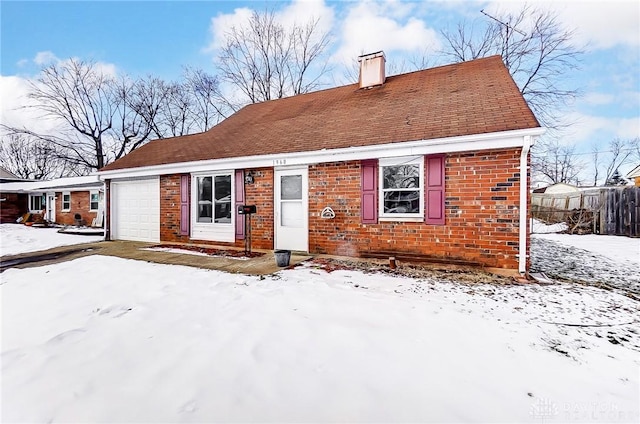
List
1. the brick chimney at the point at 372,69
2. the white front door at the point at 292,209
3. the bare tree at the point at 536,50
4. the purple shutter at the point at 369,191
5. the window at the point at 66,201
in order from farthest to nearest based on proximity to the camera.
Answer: the window at the point at 66,201, the bare tree at the point at 536,50, the brick chimney at the point at 372,69, the white front door at the point at 292,209, the purple shutter at the point at 369,191

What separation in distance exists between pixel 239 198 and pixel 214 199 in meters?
1.02

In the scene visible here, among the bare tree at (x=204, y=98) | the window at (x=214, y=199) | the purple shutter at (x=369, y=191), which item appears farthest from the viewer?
the bare tree at (x=204, y=98)

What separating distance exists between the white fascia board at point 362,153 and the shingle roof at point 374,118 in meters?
0.16

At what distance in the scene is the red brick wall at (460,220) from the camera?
566cm

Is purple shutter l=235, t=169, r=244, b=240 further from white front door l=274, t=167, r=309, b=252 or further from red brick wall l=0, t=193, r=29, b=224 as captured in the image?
red brick wall l=0, t=193, r=29, b=224

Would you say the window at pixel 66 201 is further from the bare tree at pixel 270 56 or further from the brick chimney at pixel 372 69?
the brick chimney at pixel 372 69

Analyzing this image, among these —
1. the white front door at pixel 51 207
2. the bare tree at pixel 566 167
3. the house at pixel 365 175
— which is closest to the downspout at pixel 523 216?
the house at pixel 365 175

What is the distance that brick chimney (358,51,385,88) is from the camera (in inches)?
404

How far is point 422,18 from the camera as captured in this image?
1277cm

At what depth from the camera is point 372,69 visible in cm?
1039

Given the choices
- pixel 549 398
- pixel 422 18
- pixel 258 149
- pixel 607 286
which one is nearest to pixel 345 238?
pixel 258 149

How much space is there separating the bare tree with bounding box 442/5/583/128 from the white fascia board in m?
13.2

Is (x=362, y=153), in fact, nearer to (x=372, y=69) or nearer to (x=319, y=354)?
(x=319, y=354)

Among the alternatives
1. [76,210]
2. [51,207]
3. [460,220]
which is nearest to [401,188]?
[460,220]
